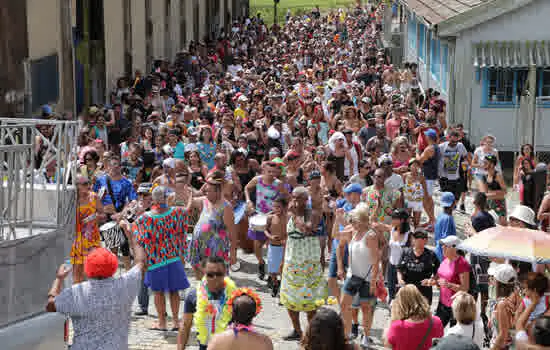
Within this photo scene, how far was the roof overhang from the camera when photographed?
67.1 feet

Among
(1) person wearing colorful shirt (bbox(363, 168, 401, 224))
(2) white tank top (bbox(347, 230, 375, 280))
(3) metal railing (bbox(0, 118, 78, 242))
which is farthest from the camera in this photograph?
(1) person wearing colorful shirt (bbox(363, 168, 401, 224))

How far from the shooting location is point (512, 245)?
890 cm

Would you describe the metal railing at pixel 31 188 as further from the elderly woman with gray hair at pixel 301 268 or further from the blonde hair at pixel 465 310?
the blonde hair at pixel 465 310

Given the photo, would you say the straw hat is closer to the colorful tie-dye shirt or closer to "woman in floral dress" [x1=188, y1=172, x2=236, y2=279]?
"woman in floral dress" [x1=188, y1=172, x2=236, y2=279]

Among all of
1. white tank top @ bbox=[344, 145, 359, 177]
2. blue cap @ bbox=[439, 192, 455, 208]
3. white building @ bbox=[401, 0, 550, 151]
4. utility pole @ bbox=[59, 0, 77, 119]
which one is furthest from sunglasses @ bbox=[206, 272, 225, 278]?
utility pole @ bbox=[59, 0, 77, 119]

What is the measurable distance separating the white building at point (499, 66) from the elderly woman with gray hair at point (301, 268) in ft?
37.9

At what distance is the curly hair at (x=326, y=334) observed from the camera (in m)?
5.71

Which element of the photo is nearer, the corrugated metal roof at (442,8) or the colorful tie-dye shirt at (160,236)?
the colorful tie-dye shirt at (160,236)

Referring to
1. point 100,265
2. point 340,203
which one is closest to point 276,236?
point 340,203

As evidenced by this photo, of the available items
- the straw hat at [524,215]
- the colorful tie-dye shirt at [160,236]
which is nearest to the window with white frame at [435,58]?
the straw hat at [524,215]

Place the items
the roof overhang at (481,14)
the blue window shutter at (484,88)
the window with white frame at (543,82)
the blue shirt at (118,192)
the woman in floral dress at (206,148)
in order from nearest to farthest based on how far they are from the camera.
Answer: the blue shirt at (118,192) → the woman in floral dress at (206,148) → the roof overhang at (481,14) → the window with white frame at (543,82) → the blue window shutter at (484,88)

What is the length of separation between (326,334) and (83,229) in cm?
545

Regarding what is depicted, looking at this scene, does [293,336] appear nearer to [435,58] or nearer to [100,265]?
[100,265]

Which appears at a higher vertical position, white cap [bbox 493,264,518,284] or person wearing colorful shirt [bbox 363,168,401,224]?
person wearing colorful shirt [bbox 363,168,401,224]
